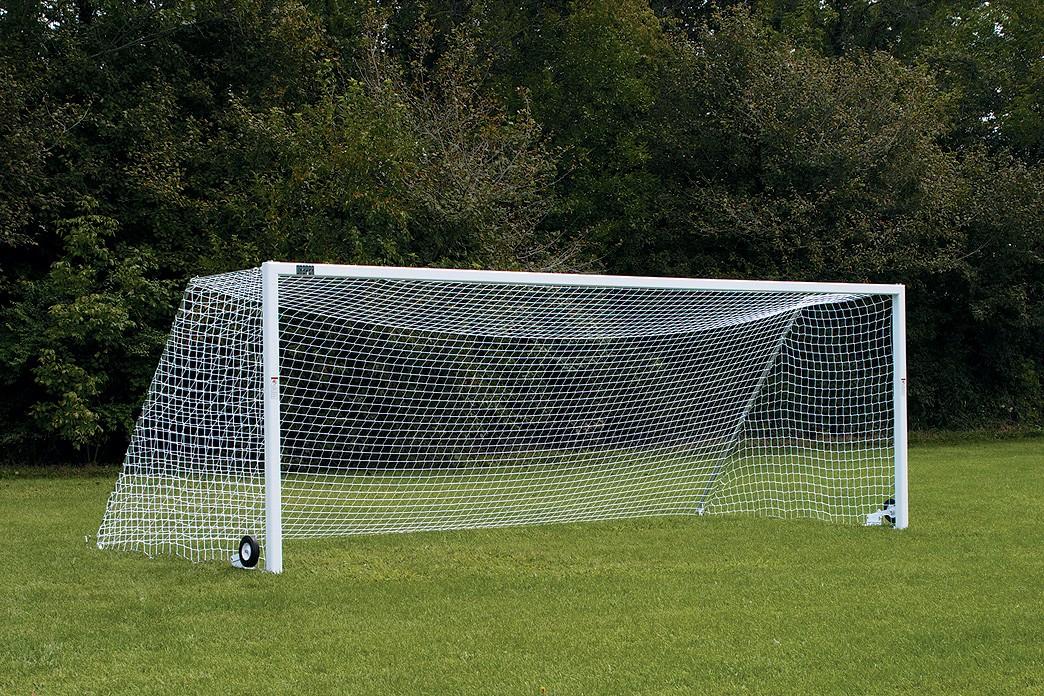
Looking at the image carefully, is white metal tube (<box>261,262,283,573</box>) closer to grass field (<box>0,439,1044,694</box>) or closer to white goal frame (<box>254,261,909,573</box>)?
white goal frame (<box>254,261,909,573</box>)

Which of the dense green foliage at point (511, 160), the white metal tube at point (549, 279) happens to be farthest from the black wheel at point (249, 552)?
the dense green foliage at point (511, 160)

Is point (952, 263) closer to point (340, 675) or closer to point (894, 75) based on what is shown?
point (894, 75)

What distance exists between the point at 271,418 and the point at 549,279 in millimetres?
2032

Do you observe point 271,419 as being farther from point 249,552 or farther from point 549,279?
point 549,279

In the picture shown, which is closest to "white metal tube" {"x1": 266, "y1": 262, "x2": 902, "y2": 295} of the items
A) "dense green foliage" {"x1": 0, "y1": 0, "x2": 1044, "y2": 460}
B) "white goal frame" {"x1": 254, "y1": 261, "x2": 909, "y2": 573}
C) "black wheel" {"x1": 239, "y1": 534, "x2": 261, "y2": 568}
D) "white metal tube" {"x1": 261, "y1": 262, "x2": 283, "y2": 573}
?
"white goal frame" {"x1": 254, "y1": 261, "x2": 909, "y2": 573}

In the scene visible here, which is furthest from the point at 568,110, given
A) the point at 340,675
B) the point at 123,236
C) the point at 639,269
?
the point at 340,675

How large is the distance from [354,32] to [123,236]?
5.21 meters

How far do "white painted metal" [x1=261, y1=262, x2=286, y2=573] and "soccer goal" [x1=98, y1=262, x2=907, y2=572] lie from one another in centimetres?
1

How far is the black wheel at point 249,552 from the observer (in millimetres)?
6406

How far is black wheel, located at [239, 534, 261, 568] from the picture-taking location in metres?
6.41

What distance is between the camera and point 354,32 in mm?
16922

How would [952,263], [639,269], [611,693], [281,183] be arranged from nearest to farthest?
[611,693] < [281,183] < [952,263] < [639,269]

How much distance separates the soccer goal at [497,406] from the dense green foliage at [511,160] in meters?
3.11

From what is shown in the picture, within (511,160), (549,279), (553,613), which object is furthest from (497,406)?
(553,613)
